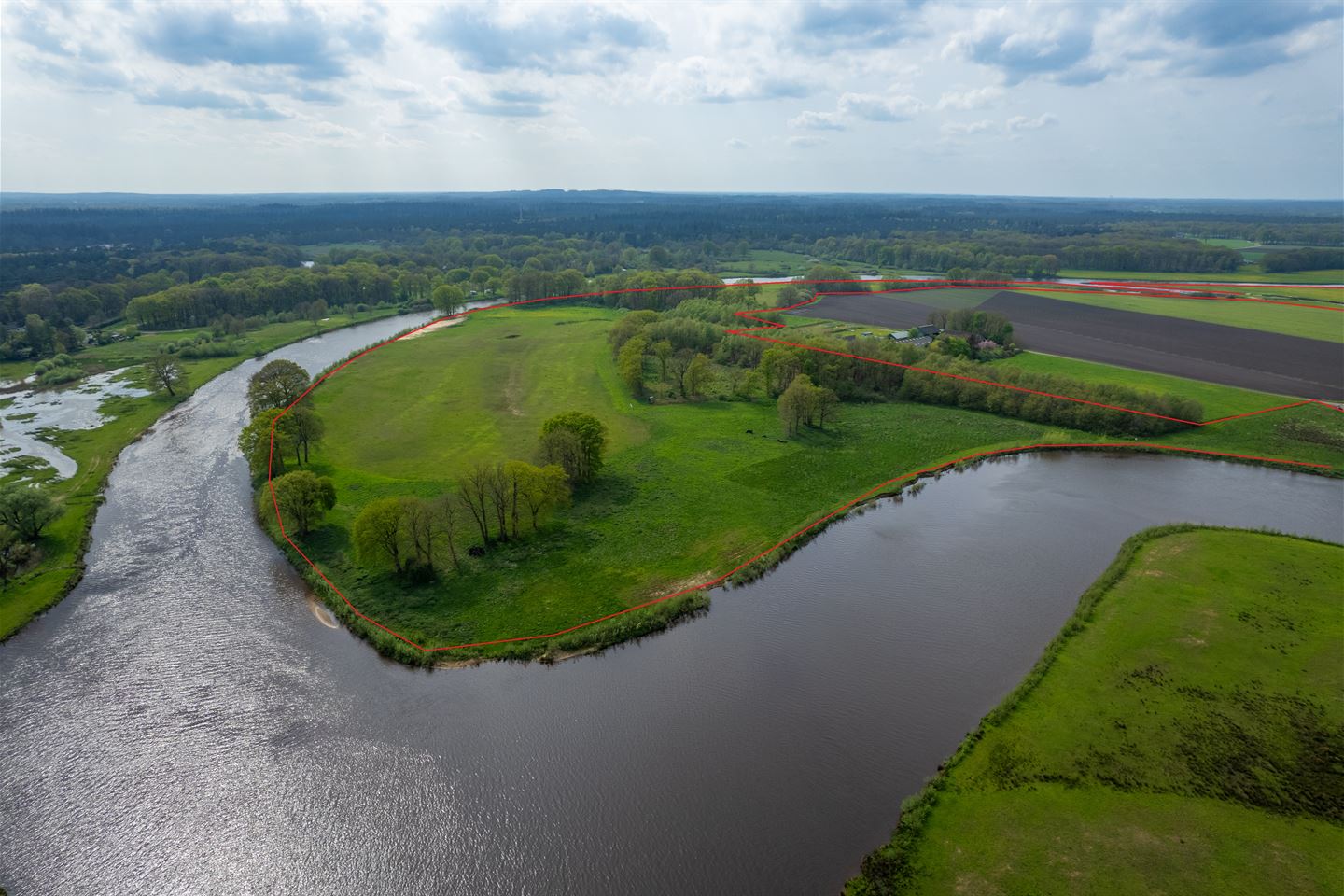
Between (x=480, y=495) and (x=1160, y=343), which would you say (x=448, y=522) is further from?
(x=1160, y=343)

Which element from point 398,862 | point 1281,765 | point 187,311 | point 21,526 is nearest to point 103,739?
point 398,862

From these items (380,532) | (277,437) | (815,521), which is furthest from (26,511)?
(815,521)

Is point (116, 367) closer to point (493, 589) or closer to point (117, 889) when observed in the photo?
point (493, 589)

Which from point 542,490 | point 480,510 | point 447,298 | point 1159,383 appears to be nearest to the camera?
point 542,490

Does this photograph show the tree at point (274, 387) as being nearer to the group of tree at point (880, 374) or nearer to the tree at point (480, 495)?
the tree at point (480, 495)

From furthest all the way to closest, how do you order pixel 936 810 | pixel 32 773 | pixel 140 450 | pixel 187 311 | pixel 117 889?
pixel 187 311 → pixel 140 450 → pixel 32 773 → pixel 936 810 → pixel 117 889

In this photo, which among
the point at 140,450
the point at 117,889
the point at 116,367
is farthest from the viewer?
the point at 116,367

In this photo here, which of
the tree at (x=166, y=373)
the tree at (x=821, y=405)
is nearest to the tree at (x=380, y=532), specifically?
the tree at (x=821, y=405)
